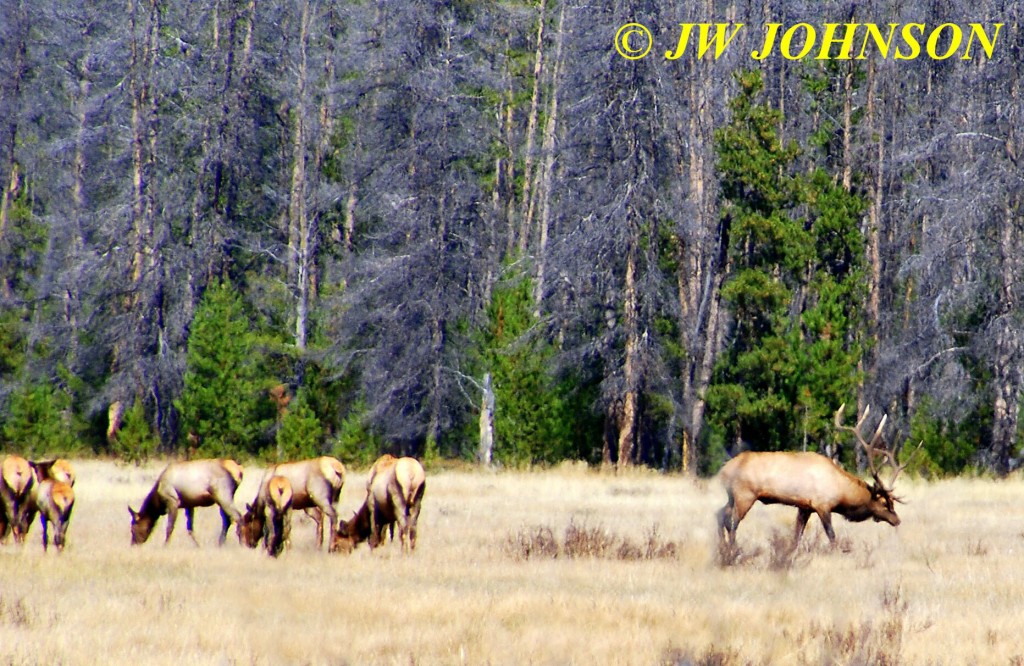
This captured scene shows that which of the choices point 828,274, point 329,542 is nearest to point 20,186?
point 828,274

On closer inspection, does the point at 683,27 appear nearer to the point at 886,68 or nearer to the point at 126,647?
the point at 886,68

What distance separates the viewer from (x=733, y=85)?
39156 mm

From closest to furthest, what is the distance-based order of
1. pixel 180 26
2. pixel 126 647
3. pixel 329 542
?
pixel 126 647
pixel 329 542
pixel 180 26

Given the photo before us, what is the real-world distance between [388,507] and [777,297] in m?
16.0

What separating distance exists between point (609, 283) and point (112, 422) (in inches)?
534

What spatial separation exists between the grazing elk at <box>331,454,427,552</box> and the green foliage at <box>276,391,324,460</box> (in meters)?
16.4

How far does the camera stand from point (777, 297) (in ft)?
96.5

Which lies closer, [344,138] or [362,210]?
[362,210]

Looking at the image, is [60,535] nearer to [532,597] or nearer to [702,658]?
[532,597]

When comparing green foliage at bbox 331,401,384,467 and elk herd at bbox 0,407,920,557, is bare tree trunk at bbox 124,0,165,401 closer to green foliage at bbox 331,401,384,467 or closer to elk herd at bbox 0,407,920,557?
green foliage at bbox 331,401,384,467

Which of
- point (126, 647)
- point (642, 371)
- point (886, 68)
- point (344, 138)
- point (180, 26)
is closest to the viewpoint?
point (126, 647)

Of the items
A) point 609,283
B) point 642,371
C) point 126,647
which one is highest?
point 609,283

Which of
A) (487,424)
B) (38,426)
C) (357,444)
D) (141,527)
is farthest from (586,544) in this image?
(38,426)

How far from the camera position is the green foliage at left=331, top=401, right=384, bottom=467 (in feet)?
102
